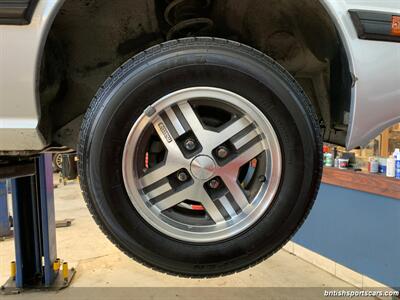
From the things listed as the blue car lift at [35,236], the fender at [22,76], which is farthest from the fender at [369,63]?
the blue car lift at [35,236]

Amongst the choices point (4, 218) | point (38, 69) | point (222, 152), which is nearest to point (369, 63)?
point (222, 152)

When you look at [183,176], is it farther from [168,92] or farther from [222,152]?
[168,92]

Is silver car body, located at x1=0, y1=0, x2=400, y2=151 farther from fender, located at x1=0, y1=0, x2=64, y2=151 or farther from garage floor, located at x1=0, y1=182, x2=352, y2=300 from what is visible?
garage floor, located at x1=0, y1=182, x2=352, y2=300

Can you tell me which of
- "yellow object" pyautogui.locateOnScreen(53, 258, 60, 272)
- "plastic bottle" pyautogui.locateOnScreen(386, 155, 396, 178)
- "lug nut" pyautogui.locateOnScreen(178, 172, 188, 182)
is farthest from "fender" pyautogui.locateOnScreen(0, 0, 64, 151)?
"yellow object" pyautogui.locateOnScreen(53, 258, 60, 272)

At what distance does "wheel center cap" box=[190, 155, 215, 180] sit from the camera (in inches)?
49.8

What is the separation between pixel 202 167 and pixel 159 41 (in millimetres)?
649

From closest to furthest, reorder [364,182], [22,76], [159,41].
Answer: [22,76] < [159,41] < [364,182]

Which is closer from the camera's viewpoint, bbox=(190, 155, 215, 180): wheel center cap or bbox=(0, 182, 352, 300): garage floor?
bbox=(190, 155, 215, 180): wheel center cap

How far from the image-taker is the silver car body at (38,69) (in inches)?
47.7

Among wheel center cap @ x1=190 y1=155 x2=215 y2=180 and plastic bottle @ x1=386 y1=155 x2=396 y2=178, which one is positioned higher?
wheel center cap @ x1=190 y1=155 x2=215 y2=180

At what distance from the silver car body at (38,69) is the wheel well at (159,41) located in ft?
0.40

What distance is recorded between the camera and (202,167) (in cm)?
126

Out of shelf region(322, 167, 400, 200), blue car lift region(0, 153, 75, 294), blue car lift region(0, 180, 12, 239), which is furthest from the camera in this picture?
blue car lift region(0, 180, 12, 239)

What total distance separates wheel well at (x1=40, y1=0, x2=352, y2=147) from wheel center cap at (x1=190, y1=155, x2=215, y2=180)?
54 cm
